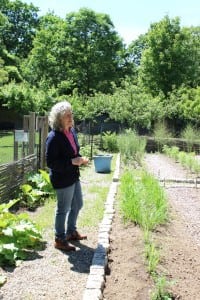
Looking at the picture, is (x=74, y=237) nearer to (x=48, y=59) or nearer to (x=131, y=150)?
(x=131, y=150)

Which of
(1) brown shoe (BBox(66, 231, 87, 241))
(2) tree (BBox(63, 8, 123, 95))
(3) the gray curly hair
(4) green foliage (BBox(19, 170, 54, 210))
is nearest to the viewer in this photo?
(3) the gray curly hair

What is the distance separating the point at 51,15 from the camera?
49375 millimetres

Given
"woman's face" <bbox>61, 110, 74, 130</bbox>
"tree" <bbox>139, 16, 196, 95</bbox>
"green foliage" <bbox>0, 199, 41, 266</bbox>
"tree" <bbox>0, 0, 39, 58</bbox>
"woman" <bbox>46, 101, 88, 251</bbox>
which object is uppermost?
"tree" <bbox>0, 0, 39, 58</bbox>

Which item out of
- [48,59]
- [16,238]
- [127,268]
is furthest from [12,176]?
[48,59]

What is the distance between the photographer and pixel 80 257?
488 cm

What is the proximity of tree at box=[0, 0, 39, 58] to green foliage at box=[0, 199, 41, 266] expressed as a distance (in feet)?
152

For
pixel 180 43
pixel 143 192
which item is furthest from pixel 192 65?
pixel 143 192

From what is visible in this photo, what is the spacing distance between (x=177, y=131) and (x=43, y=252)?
70.6 ft

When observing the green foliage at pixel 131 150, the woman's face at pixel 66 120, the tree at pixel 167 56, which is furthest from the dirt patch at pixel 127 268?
the tree at pixel 167 56

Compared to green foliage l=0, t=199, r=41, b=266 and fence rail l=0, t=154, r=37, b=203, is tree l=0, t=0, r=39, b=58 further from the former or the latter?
green foliage l=0, t=199, r=41, b=266

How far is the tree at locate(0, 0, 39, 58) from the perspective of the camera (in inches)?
1964

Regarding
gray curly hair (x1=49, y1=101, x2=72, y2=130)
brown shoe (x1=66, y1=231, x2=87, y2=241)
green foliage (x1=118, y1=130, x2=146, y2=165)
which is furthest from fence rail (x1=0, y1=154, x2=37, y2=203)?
green foliage (x1=118, y1=130, x2=146, y2=165)

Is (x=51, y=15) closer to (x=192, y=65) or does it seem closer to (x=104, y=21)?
(x=104, y=21)

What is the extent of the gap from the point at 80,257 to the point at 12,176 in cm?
307
